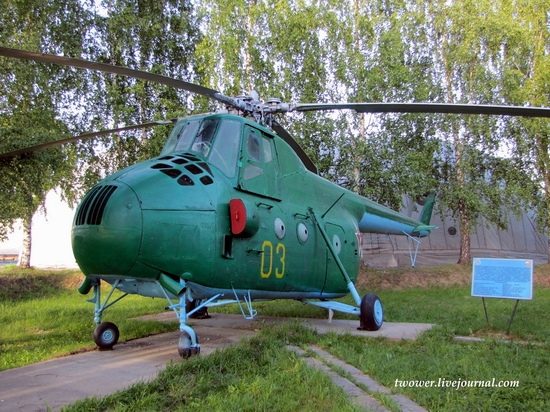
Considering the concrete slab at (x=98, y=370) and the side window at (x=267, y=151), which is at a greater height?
the side window at (x=267, y=151)

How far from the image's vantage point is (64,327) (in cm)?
842

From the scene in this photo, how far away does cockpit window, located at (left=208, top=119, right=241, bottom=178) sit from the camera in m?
6.31

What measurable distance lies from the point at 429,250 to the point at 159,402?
74.3 ft

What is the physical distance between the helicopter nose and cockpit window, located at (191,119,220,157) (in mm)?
1448

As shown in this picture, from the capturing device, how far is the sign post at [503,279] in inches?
271

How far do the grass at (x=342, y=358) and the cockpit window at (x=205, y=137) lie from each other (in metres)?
2.71

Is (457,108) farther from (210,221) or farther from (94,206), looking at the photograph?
(94,206)

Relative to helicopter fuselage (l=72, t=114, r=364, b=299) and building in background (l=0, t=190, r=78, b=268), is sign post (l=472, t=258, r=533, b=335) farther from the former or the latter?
building in background (l=0, t=190, r=78, b=268)

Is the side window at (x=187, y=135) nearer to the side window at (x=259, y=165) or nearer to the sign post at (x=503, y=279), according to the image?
the side window at (x=259, y=165)

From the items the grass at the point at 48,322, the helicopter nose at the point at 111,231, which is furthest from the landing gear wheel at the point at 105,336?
the helicopter nose at the point at 111,231

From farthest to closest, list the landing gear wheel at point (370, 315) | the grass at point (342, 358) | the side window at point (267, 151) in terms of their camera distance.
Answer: the landing gear wheel at point (370, 315) → the side window at point (267, 151) → the grass at point (342, 358)

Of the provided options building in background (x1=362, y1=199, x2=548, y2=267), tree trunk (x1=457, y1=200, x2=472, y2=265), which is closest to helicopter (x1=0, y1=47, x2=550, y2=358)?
tree trunk (x1=457, y1=200, x2=472, y2=265)

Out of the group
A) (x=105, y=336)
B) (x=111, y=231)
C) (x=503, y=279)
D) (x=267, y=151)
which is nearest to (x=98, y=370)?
(x=105, y=336)

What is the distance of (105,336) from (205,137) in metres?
3.10
